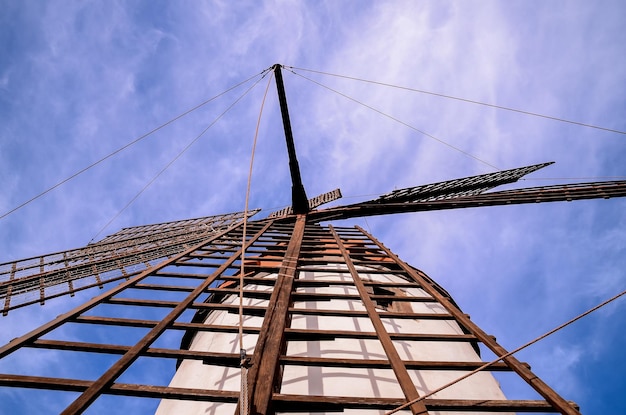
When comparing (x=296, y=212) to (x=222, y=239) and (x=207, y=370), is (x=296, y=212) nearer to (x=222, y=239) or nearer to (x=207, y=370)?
(x=222, y=239)

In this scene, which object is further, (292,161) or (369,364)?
(292,161)

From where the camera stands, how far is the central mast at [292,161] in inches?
320

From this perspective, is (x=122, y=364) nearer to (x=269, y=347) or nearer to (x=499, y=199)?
(x=269, y=347)

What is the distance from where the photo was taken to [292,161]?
29.0ft

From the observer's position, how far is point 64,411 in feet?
6.33

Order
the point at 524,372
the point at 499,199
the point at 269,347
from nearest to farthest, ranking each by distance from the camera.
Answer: the point at 524,372 < the point at 269,347 < the point at 499,199

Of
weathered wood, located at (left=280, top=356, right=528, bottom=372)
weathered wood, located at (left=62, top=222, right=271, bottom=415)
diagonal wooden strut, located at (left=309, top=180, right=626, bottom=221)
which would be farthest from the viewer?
diagonal wooden strut, located at (left=309, top=180, right=626, bottom=221)

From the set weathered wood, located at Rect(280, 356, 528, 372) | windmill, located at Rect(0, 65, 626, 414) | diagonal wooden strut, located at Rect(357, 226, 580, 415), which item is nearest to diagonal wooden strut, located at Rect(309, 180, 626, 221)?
windmill, located at Rect(0, 65, 626, 414)

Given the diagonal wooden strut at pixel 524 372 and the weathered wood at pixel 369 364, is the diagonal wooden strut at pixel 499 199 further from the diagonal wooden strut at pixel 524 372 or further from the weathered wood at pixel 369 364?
the weathered wood at pixel 369 364

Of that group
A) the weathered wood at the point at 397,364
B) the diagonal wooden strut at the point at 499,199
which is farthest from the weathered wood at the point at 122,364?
the diagonal wooden strut at the point at 499,199

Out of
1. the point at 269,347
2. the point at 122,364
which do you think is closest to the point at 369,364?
the point at 269,347

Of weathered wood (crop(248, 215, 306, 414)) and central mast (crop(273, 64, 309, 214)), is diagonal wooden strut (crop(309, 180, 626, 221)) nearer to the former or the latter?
central mast (crop(273, 64, 309, 214))

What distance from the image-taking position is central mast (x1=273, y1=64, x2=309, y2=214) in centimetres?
814

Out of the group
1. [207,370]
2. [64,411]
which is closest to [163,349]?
[64,411]
